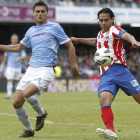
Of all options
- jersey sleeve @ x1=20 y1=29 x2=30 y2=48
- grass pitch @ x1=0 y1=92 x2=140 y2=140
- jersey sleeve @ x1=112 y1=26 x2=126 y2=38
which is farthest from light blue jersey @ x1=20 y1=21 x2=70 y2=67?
grass pitch @ x1=0 y1=92 x2=140 y2=140

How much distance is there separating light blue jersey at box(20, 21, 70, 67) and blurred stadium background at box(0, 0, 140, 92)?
15.6 metres

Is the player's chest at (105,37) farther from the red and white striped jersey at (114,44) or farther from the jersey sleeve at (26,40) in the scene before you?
the jersey sleeve at (26,40)

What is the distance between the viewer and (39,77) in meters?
6.48

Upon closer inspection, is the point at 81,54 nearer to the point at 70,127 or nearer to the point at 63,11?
the point at 63,11

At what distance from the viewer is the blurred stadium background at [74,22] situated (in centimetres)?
2331

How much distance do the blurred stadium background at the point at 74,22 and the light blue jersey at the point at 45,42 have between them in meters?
15.6

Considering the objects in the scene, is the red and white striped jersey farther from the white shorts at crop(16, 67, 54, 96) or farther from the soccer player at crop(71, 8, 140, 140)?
the white shorts at crop(16, 67, 54, 96)

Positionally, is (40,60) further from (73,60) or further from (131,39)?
(131,39)

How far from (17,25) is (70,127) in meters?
25.2

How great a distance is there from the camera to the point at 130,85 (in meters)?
6.04

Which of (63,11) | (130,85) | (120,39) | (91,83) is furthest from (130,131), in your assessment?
(63,11)

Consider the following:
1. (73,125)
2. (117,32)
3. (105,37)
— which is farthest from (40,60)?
(73,125)

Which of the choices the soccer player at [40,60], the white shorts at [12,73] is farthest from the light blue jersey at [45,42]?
the white shorts at [12,73]

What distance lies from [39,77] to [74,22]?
2375 cm
